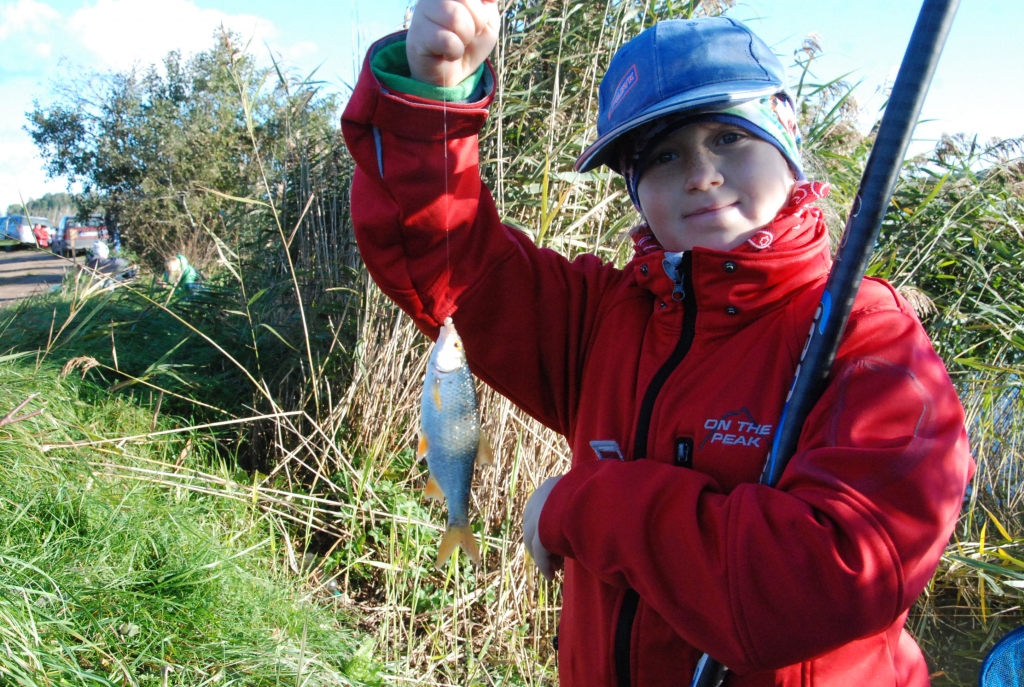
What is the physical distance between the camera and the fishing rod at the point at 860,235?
1.10 m

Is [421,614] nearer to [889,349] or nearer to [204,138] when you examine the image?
[889,349]

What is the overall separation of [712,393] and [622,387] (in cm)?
22

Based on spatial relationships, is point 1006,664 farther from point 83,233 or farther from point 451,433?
point 83,233

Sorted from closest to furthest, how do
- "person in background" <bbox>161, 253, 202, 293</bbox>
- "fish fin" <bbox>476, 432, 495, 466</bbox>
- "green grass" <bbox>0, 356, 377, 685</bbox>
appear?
"fish fin" <bbox>476, 432, 495, 466</bbox> < "green grass" <bbox>0, 356, 377, 685</bbox> < "person in background" <bbox>161, 253, 202, 293</bbox>

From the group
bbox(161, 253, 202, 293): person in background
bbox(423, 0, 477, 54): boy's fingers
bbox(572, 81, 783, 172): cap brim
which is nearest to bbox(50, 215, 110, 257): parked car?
bbox(161, 253, 202, 293): person in background

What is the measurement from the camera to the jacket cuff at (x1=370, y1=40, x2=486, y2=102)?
149 centimetres

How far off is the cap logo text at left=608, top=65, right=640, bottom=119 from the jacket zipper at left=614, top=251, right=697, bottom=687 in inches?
14.4

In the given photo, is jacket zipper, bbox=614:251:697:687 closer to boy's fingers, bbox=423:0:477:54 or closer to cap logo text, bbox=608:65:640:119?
cap logo text, bbox=608:65:640:119

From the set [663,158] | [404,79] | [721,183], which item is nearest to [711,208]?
[721,183]

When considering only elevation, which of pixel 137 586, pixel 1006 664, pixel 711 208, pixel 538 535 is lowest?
pixel 137 586

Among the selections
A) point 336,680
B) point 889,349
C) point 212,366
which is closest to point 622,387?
point 889,349

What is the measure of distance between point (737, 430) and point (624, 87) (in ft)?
2.43

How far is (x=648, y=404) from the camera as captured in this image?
1415mm

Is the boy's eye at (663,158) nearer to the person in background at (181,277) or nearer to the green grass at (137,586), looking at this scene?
the green grass at (137,586)
